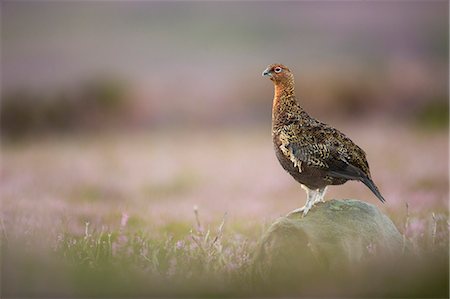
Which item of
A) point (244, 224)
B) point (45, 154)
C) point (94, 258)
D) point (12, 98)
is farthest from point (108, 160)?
point (94, 258)

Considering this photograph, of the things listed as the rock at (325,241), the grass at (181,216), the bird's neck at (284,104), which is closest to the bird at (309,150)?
the bird's neck at (284,104)

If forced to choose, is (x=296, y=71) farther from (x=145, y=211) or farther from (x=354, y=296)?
(x=354, y=296)

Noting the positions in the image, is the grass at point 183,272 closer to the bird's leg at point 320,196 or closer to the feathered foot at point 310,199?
the feathered foot at point 310,199

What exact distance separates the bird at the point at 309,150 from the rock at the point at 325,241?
0.27m

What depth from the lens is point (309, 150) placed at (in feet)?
20.4

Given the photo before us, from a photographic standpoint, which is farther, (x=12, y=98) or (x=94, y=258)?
(x=12, y=98)

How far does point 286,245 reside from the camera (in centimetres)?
586

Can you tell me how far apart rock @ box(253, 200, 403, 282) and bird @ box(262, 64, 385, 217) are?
265 millimetres

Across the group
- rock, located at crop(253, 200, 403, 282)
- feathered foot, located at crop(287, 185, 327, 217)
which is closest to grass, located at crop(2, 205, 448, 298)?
rock, located at crop(253, 200, 403, 282)

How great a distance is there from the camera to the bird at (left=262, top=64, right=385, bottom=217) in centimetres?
621

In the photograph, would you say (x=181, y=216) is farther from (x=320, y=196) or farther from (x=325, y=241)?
(x=325, y=241)

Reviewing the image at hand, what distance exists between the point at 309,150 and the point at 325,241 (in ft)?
3.11

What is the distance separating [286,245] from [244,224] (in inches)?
120

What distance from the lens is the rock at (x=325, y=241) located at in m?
5.75
